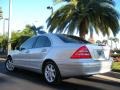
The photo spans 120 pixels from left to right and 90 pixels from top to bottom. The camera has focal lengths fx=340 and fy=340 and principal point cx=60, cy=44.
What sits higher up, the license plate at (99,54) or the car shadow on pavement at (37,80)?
the license plate at (99,54)

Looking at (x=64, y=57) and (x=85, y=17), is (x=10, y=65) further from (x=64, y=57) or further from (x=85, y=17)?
(x=85, y=17)

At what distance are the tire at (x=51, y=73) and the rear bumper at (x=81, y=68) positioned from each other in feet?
0.69

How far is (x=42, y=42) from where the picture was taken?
10.7 m

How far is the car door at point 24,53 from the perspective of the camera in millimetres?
11227

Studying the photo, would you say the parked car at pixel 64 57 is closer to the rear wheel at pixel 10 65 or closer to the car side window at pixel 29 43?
the car side window at pixel 29 43

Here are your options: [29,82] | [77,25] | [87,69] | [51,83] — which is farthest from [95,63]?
[77,25]

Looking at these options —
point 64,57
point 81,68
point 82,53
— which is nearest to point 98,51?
point 82,53

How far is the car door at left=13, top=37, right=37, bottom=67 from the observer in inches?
442

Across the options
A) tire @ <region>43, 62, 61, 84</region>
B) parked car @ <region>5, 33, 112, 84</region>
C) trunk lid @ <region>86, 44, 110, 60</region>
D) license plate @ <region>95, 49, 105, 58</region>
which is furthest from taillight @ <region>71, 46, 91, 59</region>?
tire @ <region>43, 62, 61, 84</region>

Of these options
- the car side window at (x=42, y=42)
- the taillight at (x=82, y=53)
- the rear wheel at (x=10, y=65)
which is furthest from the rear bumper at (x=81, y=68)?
the rear wheel at (x=10, y=65)

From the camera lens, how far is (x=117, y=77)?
11570mm

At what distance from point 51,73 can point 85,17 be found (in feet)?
37.1

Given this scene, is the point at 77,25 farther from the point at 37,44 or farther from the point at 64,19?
the point at 37,44

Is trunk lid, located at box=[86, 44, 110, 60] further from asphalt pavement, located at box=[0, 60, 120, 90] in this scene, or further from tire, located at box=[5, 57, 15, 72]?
tire, located at box=[5, 57, 15, 72]
